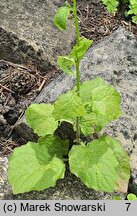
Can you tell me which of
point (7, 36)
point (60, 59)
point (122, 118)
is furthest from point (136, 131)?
point (7, 36)

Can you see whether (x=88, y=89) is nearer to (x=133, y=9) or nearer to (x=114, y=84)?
(x=114, y=84)

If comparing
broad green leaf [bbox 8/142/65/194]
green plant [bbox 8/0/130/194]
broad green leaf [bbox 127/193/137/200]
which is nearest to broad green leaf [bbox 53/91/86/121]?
green plant [bbox 8/0/130/194]

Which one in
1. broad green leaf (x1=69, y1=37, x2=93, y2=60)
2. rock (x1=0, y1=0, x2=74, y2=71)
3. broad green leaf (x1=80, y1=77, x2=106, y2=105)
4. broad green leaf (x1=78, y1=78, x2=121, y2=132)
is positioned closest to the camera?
broad green leaf (x1=69, y1=37, x2=93, y2=60)

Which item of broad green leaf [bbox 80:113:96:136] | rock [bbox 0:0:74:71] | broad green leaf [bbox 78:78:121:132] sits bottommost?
broad green leaf [bbox 80:113:96:136]

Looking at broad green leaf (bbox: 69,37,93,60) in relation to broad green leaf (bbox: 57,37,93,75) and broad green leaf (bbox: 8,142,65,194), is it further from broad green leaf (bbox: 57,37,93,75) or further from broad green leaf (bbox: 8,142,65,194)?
broad green leaf (bbox: 8,142,65,194)

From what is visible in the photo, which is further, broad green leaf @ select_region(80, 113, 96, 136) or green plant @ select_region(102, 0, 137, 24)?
green plant @ select_region(102, 0, 137, 24)

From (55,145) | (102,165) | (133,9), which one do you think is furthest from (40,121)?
(133,9)

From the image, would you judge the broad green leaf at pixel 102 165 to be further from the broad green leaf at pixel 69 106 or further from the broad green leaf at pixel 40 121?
the broad green leaf at pixel 69 106

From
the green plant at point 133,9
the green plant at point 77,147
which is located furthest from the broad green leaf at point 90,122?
the green plant at point 133,9

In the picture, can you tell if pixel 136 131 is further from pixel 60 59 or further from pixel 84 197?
pixel 60 59
